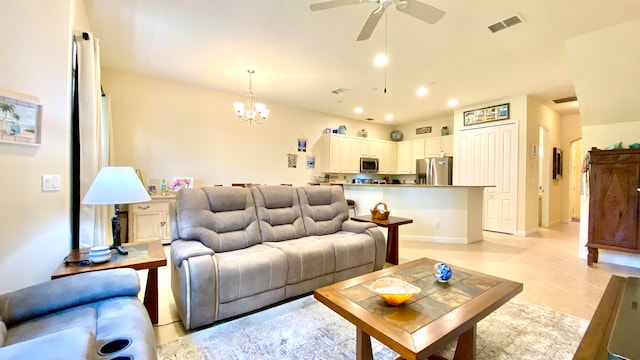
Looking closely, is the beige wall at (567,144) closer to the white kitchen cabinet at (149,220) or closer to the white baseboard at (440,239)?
the white baseboard at (440,239)

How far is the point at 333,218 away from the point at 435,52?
2585mm

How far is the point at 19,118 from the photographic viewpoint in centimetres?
173

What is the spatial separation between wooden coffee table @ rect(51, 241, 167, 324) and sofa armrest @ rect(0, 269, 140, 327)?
155 mm

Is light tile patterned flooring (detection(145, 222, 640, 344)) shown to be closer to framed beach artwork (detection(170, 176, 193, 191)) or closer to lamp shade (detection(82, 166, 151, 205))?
lamp shade (detection(82, 166, 151, 205))

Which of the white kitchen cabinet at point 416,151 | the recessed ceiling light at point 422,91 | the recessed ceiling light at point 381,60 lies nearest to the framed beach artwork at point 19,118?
the recessed ceiling light at point 381,60

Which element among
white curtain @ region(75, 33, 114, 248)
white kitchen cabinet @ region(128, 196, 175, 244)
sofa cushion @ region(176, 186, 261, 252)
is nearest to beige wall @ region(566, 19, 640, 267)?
sofa cushion @ region(176, 186, 261, 252)

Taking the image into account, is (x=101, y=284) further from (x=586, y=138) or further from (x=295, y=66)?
(x=586, y=138)

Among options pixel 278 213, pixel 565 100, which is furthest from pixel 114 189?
pixel 565 100

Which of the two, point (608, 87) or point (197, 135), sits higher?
point (608, 87)

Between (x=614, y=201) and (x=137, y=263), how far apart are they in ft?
17.2

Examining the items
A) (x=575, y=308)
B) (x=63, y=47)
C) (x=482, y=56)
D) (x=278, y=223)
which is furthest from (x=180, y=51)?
(x=575, y=308)

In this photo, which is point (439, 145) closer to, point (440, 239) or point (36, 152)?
point (440, 239)

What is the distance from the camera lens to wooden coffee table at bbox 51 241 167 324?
175cm

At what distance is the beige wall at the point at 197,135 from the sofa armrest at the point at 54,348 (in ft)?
14.5
